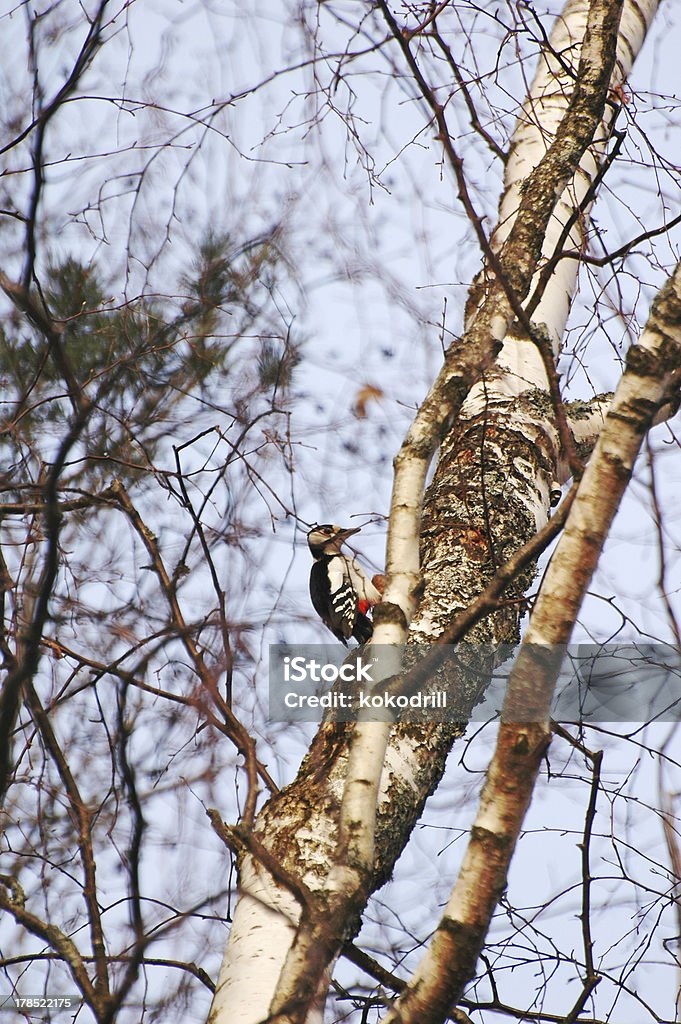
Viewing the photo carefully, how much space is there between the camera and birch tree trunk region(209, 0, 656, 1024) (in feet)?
5.94

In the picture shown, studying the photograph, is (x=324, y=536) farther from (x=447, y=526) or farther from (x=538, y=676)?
(x=538, y=676)

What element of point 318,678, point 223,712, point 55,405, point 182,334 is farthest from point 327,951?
point 55,405

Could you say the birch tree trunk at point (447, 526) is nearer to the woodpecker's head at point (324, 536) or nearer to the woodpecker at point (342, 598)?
the woodpecker's head at point (324, 536)

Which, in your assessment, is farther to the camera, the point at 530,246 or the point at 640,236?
the point at 640,236

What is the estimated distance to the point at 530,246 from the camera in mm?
2645

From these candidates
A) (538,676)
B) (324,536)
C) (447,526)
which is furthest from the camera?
(324,536)

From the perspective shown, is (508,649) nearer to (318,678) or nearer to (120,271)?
(318,678)

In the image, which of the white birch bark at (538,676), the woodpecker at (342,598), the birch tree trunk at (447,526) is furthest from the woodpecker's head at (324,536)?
the white birch bark at (538,676)

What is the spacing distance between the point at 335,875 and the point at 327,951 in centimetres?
15

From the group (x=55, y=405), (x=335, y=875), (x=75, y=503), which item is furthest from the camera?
(x=55, y=405)

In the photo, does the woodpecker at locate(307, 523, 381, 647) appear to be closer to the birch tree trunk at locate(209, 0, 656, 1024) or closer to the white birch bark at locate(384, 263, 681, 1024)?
the birch tree trunk at locate(209, 0, 656, 1024)

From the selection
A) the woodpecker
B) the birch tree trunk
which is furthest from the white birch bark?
the woodpecker

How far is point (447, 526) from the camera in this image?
3246mm

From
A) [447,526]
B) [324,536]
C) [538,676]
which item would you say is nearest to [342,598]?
[324,536]
